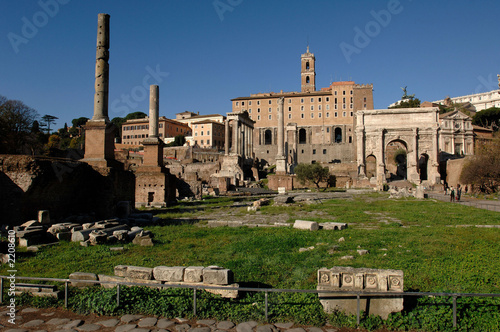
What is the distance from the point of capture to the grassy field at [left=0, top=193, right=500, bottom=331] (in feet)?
14.2

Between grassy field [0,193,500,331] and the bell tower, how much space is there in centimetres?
9108

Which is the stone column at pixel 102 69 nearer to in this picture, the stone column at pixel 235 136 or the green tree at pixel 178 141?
the stone column at pixel 235 136

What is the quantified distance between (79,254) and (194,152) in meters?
59.1

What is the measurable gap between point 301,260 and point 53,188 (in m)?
8.08

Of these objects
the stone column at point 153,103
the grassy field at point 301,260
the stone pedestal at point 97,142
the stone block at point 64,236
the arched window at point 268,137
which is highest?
the arched window at point 268,137

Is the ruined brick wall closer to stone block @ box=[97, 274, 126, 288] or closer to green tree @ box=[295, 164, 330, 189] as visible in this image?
stone block @ box=[97, 274, 126, 288]

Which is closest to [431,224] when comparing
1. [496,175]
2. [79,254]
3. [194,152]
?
[79,254]

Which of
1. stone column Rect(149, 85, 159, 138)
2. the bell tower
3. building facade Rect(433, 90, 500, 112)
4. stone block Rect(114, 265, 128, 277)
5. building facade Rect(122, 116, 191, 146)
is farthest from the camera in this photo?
building facade Rect(433, 90, 500, 112)

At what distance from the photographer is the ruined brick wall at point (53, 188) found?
9586 mm

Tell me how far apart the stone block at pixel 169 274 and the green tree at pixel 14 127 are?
32954mm

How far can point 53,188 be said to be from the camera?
35.0 ft

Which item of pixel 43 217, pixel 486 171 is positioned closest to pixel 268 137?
pixel 486 171

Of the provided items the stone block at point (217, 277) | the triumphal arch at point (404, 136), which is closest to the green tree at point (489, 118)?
the triumphal arch at point (404, 136)

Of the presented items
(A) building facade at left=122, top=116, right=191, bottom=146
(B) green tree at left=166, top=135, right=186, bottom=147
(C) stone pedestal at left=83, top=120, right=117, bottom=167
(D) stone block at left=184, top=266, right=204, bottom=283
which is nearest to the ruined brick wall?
(C) stone pedestal at left=83, top=120, right=117, bottom=167
